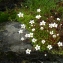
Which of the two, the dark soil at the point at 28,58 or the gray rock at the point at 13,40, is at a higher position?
the gray rock at the point at 13,40

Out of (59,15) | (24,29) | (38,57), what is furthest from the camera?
(59,15)

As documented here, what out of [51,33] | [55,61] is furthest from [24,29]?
[55,61]

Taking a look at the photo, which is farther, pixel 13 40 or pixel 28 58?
pixel 13 40

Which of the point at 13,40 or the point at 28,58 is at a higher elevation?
the point at 13,40

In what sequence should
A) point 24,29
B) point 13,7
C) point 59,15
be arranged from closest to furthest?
Answer: point 24,29
point 59,15
point 13,7

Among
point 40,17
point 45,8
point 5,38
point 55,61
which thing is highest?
point 45,8

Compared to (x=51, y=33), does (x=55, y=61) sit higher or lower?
lower

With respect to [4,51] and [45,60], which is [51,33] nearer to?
[45,60]

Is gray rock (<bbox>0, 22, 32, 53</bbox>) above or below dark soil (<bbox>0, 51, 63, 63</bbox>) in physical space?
above
